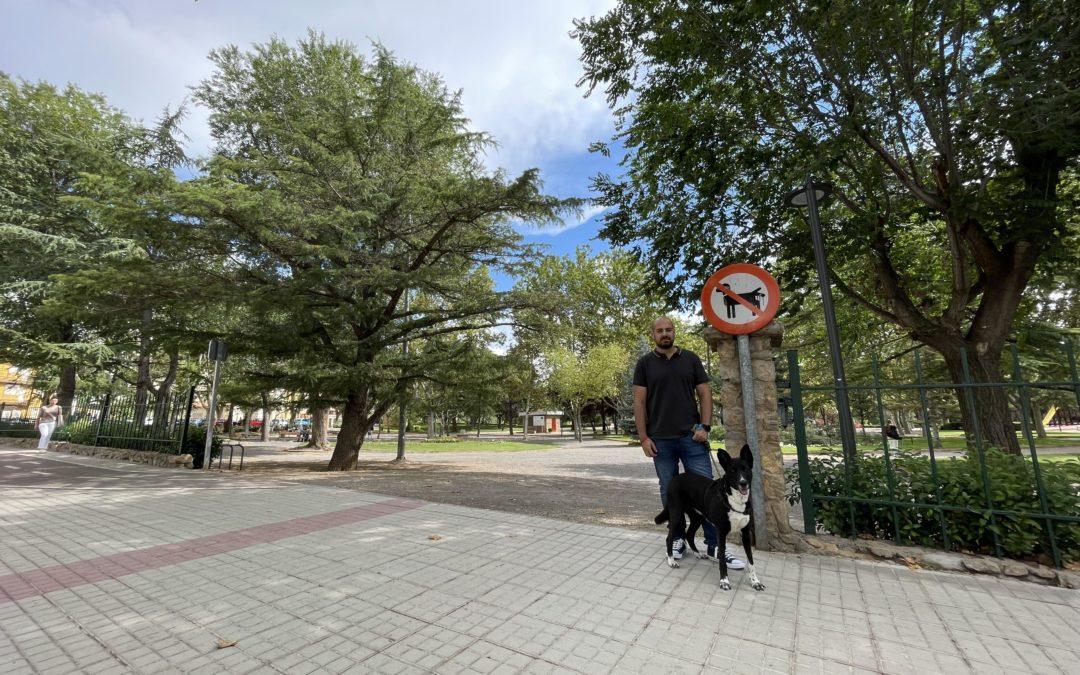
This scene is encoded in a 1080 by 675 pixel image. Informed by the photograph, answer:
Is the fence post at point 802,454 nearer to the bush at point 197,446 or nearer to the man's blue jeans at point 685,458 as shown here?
the man's blue jeans at point 685,458

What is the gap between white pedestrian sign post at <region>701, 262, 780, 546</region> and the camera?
4.56 metres

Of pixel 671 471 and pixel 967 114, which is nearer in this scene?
pixel 671 471

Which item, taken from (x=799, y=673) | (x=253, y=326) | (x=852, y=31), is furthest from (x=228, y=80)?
(x=799, y=673)

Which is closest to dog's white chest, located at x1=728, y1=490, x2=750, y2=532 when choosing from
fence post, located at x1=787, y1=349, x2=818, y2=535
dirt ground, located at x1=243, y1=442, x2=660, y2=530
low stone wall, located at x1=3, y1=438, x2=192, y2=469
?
fence post, located at x1=787, y1=349, x2=818, y2=535

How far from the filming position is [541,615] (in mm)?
3029

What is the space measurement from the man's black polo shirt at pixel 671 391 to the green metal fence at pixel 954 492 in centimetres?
127

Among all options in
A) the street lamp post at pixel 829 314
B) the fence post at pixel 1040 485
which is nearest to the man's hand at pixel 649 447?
the street lamp post at pixel 829 314

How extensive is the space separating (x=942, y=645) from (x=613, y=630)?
6.37 ft

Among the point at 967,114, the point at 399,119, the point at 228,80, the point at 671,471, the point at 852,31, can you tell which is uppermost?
the point at 228,80

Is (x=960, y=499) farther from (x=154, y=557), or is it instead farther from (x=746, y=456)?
(x=154, y=557)

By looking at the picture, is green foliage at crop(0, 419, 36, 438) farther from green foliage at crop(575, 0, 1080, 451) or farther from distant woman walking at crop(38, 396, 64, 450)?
green foliage at crop(575, 0, 1080, 451)

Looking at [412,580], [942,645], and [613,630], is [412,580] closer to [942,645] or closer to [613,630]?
[613,630]

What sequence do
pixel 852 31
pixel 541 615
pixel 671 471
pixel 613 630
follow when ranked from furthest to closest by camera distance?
pixel 852 31 → pixel 671 471 → pixel 541 615 → pixel 613 630

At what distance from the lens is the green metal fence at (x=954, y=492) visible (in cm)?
363
